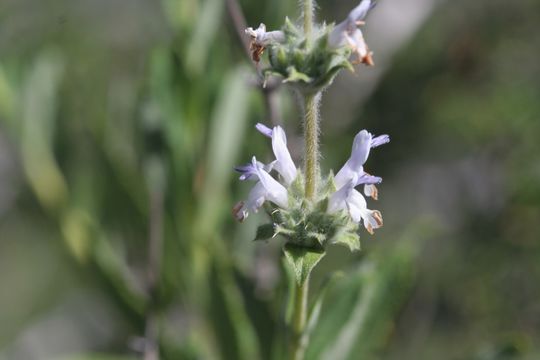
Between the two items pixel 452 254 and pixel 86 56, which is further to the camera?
pixel 86 56

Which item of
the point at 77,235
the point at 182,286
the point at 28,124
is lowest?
the point at 182,286

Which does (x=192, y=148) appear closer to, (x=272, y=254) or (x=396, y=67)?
(x=272, y=254)

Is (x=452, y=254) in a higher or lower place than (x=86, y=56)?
lower

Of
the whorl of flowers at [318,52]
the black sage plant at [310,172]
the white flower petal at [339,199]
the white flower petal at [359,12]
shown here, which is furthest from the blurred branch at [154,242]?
the white flower petal at [359,12]

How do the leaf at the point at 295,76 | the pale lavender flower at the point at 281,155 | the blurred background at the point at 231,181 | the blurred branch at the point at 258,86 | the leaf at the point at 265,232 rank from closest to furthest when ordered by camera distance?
1. the leaf at the point at 295,76
2. the leaf at the point at 265,232
3. the pale lavender flower at the point at 281,155
4. the blurred branch at the point at 258,86
5. the blurred background at the point at 231,181

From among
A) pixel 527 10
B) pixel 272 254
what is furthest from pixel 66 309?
pixel 527 10

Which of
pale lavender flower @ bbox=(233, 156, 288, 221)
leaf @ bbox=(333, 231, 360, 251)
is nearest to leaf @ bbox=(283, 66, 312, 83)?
pale lavender flower @ bbox=(233, 156, 288, 221)

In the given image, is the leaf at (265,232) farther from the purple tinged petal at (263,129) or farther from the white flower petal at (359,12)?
the white flower petal at (359,12)
